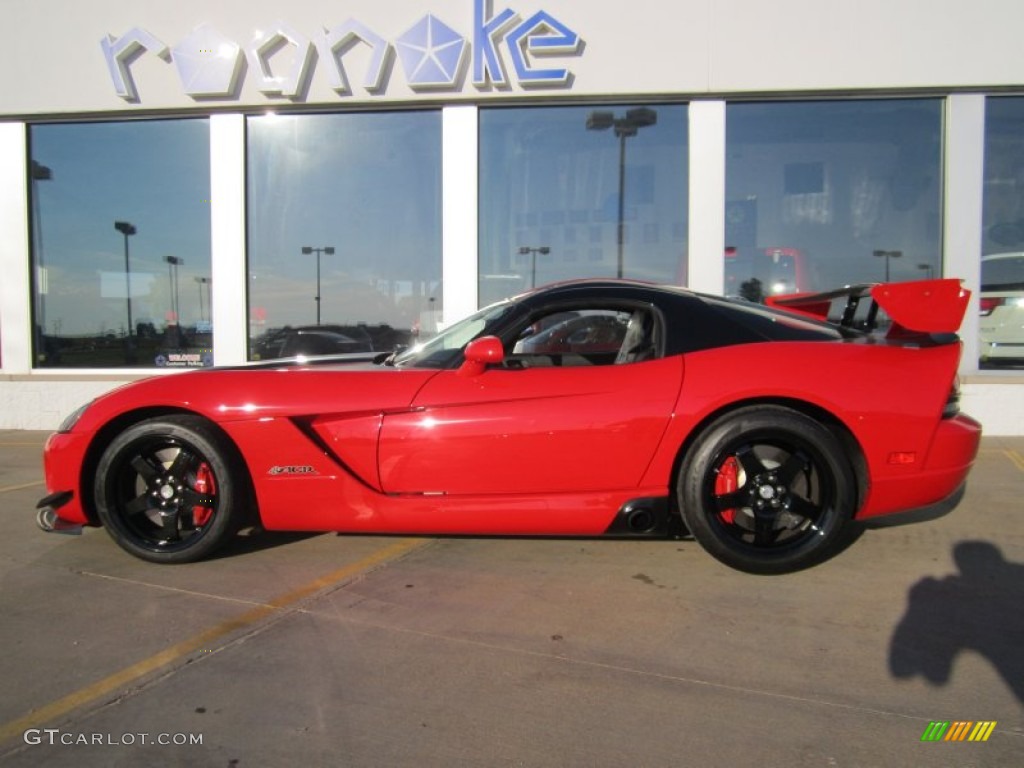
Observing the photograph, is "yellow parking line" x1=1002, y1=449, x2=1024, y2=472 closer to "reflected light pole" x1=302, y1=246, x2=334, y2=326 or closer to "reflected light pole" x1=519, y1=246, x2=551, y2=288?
"reflected light pole" x1=519, y1=246, x2=551, y2=288

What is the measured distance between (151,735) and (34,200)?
9.36 meters

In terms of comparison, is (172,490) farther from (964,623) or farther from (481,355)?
(964,623)

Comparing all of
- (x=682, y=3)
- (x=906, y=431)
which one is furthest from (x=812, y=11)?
(x=906, y=431)

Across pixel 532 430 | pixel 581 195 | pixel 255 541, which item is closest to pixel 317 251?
pixel 581 195

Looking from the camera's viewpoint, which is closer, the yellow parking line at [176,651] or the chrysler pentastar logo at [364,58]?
the yellow parking line at [176,651]

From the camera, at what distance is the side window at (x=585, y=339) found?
3.49 meters

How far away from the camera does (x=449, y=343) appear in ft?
12.4

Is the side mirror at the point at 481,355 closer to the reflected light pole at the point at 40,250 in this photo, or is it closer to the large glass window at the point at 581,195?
the large glass window at the point at 581,195

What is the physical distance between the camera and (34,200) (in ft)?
29.8

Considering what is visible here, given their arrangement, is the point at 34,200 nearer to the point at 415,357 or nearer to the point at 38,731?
the point at 415,357

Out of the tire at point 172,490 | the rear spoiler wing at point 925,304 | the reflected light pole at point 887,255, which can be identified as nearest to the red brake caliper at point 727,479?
the rear spoiler wing at point 925,304

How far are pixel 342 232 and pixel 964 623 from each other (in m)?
8.07

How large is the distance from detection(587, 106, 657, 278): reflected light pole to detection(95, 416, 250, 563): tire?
20.5 ft

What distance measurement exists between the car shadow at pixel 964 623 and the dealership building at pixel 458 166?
520cm
